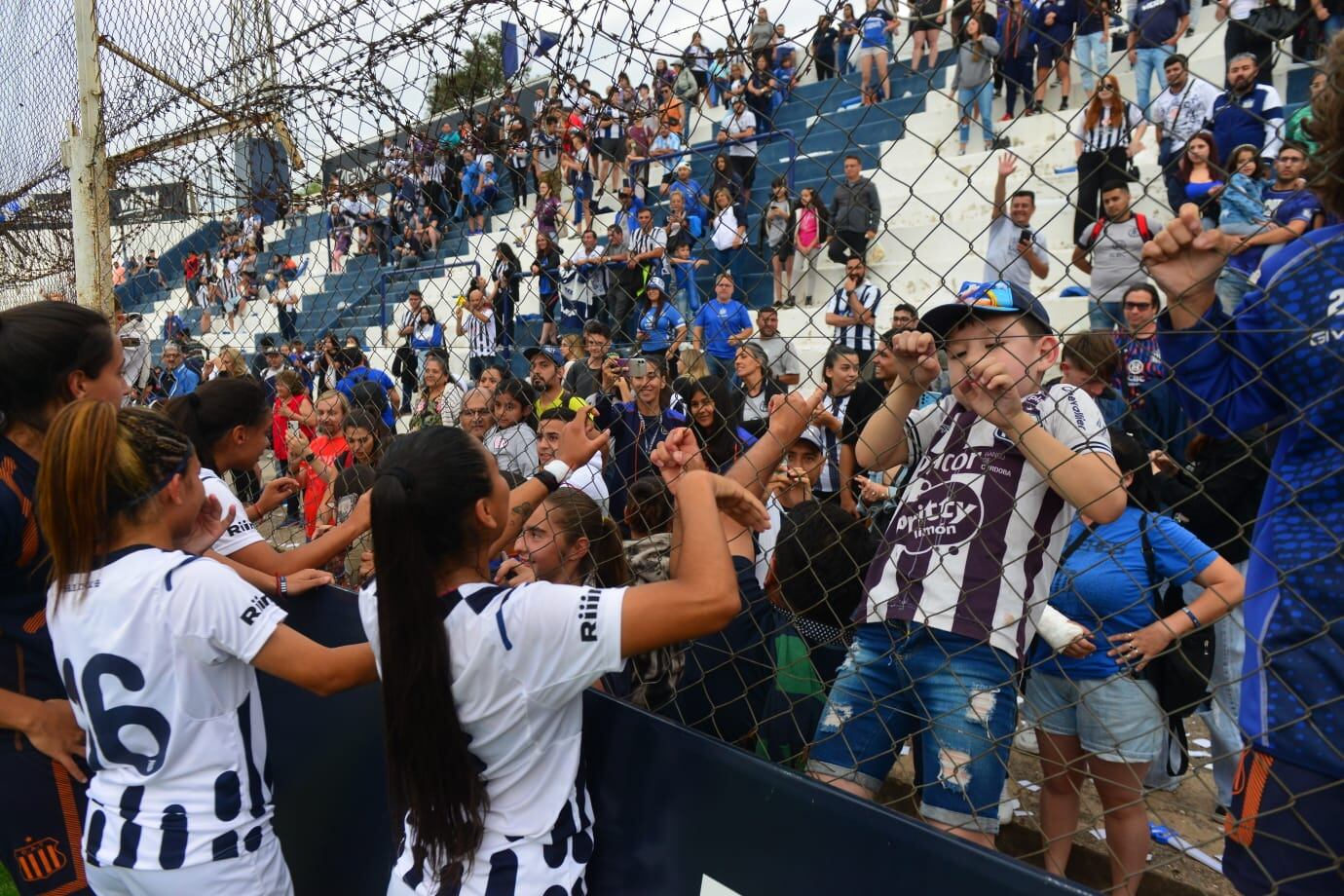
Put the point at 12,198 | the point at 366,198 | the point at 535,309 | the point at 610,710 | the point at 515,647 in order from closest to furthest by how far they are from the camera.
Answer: the point at 515,647 < the point at 610,710 < the point at 366,198 < the point at 535,309 < the point at 12,198

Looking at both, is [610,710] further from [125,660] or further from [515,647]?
[125,660]

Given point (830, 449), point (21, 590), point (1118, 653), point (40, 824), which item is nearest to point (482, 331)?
point (830, 449)

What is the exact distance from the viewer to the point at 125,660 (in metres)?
1.74

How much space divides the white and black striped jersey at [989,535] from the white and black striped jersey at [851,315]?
913 mm

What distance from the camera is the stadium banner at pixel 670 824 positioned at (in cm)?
147

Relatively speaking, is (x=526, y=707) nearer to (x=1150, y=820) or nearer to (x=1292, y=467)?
(x=1292, y=467)

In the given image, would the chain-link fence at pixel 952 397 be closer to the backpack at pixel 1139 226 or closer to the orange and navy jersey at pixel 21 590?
the backpack at pixel 1139 226

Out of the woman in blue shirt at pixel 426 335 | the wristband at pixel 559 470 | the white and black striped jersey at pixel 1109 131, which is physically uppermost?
the white and black striped jersey at pixel 1109 131

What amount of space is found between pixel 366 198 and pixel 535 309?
1322mm

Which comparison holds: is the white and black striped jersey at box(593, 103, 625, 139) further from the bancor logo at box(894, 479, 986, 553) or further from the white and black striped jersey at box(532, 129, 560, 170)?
the bancor logo at box(894, 479, 986, 553)

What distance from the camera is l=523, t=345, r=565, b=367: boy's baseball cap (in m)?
4.57

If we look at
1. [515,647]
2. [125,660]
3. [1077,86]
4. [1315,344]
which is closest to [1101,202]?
[1315,344]

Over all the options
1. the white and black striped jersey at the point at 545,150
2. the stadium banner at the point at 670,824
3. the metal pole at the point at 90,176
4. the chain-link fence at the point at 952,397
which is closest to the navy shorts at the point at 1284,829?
the chain-link fence at the point at 952,397

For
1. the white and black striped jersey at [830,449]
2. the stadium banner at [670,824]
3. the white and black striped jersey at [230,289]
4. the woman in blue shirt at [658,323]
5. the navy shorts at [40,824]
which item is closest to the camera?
the stadium banner at [670,824]
